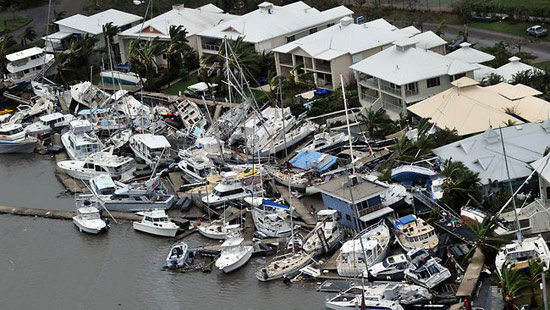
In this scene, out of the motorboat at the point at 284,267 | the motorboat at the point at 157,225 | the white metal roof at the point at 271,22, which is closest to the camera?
the motorboat at the point at 284,267

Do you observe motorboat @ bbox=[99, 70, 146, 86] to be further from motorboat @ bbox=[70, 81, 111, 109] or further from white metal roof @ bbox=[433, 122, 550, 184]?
white metal roof @ bbox=[433, 122, 550, 184]

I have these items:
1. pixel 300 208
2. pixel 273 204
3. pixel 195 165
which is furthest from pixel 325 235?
pixel 195 165

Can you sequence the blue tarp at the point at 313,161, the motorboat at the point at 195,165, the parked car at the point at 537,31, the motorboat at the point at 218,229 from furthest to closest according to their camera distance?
the parked car at the point at 537,31
the motorboat at the point at 195,165
the blue tarp at the point at 313,161
the motorboat at the point at 218,229

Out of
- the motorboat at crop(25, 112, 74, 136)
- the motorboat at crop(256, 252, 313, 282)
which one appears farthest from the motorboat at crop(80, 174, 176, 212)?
the motorboat at crop(25, 112, 74, 136)

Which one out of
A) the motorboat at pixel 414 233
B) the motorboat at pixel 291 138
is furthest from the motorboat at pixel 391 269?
the motorboat at pixel 291 138

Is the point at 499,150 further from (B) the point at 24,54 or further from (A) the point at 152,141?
(B) the point at 24,54

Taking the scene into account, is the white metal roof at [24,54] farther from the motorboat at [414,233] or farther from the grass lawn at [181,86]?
the motorboat at [414,233]
